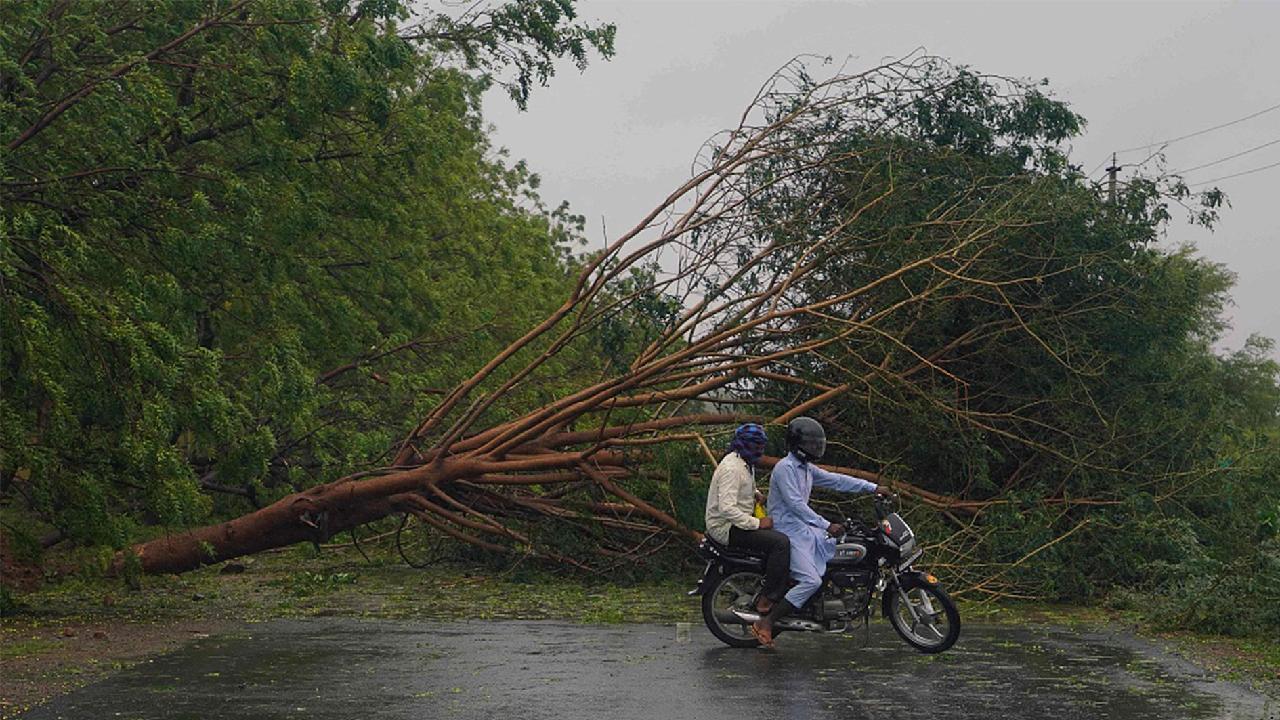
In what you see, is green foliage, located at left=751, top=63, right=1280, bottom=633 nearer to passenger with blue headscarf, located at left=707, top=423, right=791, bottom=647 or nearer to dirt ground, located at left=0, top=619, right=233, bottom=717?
passenger with blue headscarf, located at left=707, top=423, right=791, bottom=647

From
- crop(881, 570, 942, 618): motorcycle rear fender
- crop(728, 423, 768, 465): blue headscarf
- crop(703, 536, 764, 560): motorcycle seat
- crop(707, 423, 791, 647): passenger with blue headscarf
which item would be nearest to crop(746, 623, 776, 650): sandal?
crop(707, 423, 791, 647): passenger with blue headscarf

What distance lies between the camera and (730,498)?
36.2 ft

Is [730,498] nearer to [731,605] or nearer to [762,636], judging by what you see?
[731,605]

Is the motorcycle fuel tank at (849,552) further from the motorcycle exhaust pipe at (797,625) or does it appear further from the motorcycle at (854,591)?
the motorcycle exhaust pipe at (797,625)

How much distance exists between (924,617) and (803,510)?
1126mm

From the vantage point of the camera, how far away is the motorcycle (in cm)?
1052

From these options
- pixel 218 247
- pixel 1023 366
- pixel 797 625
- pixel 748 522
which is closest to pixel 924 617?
pixel 797 625

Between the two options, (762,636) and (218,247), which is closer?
(762,636)

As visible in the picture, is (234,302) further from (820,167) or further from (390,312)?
(820,167)

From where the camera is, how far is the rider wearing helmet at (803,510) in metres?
10.8

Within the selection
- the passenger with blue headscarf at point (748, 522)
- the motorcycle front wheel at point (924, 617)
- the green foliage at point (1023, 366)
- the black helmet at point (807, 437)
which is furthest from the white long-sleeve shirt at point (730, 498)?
the green foliage at point (1023, 366)

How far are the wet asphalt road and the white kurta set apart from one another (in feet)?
1.90

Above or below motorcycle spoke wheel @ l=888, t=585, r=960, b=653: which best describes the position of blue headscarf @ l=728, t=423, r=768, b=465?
above

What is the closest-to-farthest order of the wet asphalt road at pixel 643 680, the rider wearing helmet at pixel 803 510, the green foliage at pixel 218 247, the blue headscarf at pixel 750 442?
the wet asphalt road at pixel 643 680 < the rider wearing helmet at pixel 803 510 < the blue headscarf at pixel 750 442 < the green foliage at pixel 218 247
